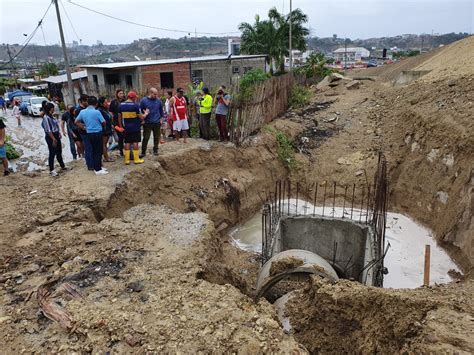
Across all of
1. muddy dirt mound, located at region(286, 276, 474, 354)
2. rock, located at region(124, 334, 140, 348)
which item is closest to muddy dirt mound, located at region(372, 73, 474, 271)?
muddy dirt mound, located at region(286, 276, 474, 354)

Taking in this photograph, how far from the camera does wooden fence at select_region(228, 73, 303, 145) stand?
11109mm

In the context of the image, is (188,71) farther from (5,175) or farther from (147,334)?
(147,334)

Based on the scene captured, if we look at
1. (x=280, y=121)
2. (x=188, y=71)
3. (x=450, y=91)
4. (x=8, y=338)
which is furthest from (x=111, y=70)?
(x=8, y=338)

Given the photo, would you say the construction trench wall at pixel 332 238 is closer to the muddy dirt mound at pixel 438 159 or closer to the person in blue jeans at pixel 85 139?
the muddy dirt mound at pixel 438 159

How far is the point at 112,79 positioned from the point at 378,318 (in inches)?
829

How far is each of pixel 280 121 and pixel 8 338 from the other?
1225 centimetres

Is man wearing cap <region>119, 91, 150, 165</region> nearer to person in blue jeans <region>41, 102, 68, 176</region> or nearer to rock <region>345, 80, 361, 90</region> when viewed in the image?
person in blue jeans <region>41, 102, 68, 176</region>

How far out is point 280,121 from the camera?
575 inches

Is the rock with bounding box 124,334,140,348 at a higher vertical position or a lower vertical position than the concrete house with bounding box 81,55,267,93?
lower

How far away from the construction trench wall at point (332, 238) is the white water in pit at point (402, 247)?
0.47 meters

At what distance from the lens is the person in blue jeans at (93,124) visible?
719 centimetres

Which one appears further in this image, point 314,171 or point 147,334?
point 314,171

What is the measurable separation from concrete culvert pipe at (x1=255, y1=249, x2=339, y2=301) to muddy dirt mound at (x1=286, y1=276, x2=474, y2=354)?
0.51 meters

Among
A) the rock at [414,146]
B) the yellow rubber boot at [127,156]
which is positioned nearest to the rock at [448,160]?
the rock at [414,146]
